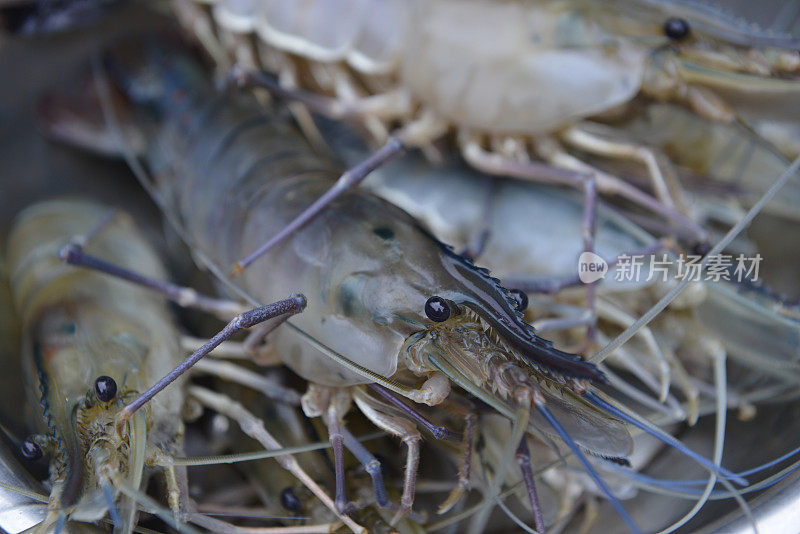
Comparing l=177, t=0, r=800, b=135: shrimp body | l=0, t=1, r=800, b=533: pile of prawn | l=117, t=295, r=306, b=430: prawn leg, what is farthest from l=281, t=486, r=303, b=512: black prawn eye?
l=177, t=0, r=800, b=135: shrimp body

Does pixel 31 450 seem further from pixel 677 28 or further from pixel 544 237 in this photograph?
pixel 677 28

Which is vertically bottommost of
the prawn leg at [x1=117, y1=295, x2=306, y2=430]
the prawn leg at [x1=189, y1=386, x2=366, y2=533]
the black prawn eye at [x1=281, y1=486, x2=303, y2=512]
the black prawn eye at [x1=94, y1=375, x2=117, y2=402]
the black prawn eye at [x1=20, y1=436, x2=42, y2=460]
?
the black prawn eye at [x1=281, y1=486, x2=303, y2=512]

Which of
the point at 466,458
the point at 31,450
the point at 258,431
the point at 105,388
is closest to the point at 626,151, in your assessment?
the point at 466,458

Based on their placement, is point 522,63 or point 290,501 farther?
point 522,63

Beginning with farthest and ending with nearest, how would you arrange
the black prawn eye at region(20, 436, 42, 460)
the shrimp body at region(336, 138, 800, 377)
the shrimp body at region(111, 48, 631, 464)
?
the shrimp body at region(336, 138, 800, 377) → the black prawn eye at region(20, 436, 42, 460) → the shrimp body at region(111, 48, 631, 464)

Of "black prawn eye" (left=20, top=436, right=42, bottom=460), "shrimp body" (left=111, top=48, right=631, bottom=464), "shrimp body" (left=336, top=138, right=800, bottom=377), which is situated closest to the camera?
"shrimp body" (left=111, top=48, right=631, bottom=464)

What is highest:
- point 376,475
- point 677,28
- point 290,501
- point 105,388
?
point 677,28

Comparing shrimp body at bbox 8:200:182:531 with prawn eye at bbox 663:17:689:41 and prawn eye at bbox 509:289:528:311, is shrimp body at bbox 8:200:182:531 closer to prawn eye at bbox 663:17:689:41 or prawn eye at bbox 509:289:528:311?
prawn eye at bbox 509:289:528:311

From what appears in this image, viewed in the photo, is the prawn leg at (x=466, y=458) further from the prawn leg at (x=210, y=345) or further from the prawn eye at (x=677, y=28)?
the prawn eye at (x=677, y=28)

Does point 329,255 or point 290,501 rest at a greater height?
point 329,255
